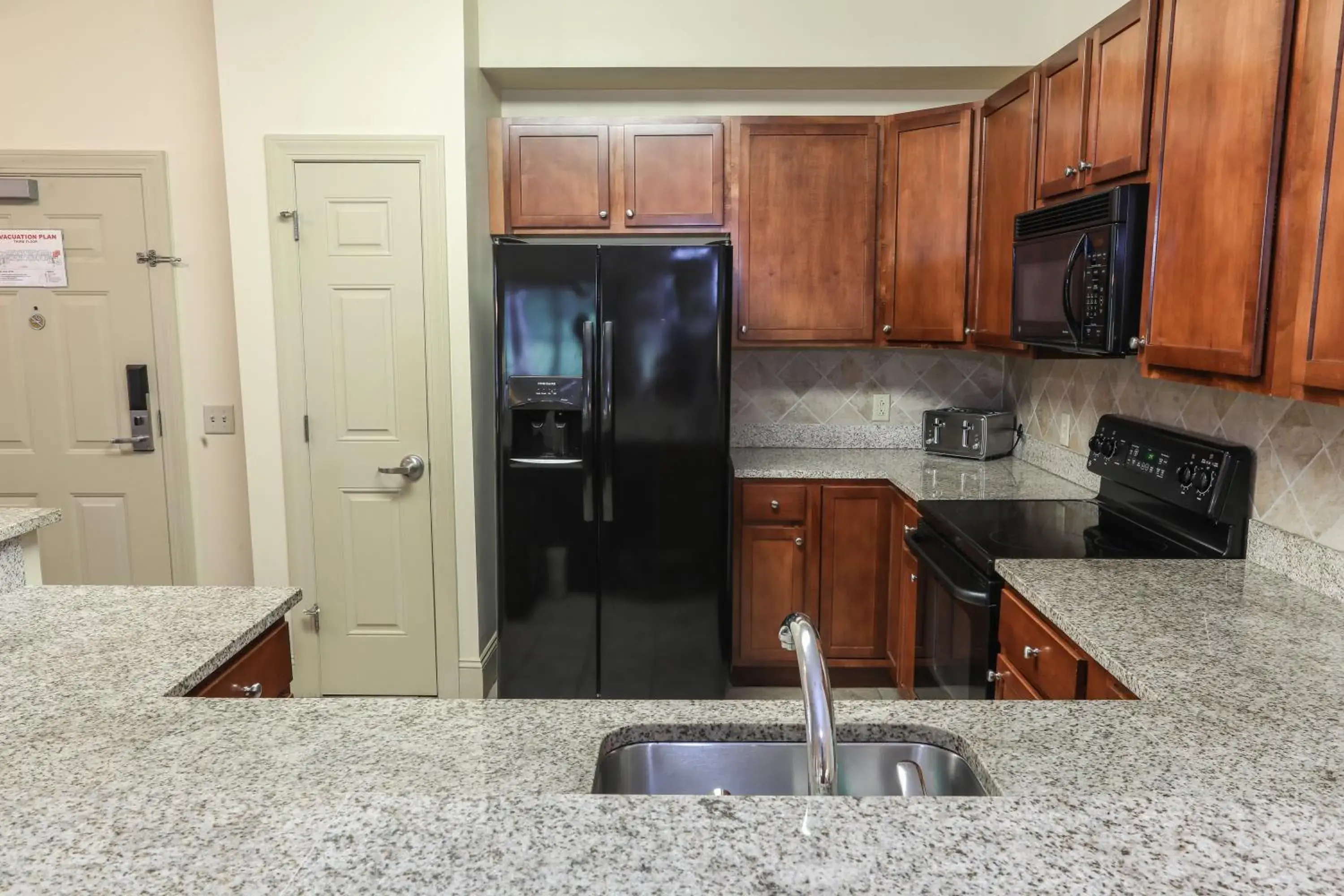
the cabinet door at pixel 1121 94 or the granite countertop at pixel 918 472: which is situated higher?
the cabinet door at pixel 1121 94

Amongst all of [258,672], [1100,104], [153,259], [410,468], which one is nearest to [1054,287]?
[1100,104]

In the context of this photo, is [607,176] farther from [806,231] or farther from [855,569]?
[855,569]

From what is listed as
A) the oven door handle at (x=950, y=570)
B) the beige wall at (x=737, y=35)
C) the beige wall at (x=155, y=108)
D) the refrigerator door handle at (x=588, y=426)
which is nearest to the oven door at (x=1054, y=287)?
the oven door handle at (x=950, y=570)

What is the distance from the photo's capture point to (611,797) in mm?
937

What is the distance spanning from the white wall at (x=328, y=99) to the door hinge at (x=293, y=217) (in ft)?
0.16

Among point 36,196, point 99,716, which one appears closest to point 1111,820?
point 99,716

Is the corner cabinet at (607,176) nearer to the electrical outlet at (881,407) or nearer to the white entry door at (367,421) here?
the white entry door at (367,421)

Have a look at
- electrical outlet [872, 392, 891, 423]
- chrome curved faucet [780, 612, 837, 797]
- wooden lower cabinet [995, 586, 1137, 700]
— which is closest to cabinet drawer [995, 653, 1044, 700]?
wooden lower cabinet [995, 586, 1137, 700]

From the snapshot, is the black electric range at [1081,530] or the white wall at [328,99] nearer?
the black electric range at [1081,530]

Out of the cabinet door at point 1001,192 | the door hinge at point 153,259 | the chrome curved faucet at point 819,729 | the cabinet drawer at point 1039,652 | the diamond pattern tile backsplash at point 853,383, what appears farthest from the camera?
the diamond pattern tile backsplash at point 853,383

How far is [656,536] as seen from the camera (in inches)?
121

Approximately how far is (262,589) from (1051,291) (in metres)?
2.08

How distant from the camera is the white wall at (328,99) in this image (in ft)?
10.1

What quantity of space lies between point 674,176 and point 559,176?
438 millimetres
